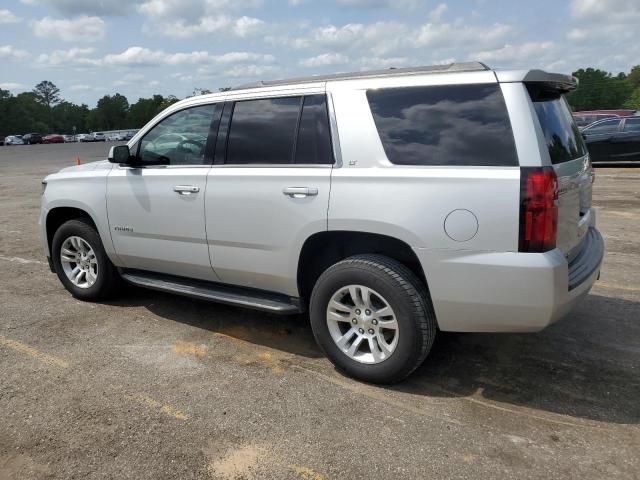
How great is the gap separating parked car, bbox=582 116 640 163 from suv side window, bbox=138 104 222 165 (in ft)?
45.2

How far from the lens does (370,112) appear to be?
352cm

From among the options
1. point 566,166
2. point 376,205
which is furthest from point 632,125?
point 376,205

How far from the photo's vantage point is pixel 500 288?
10.1 feet

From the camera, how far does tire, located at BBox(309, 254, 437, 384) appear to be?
3324 mm

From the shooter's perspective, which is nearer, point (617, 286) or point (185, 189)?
point (185, 189)

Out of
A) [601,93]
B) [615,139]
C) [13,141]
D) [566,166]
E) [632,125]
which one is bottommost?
[13,141]

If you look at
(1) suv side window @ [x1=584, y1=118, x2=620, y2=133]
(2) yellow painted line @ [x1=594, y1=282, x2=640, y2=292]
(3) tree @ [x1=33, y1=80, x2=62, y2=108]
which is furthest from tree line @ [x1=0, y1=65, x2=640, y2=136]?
(2) yellow painted line @ [x1=594, y1=282, x2=640, y2=292]

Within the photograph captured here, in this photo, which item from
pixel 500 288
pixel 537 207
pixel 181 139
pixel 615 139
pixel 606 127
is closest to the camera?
pixel 537 207

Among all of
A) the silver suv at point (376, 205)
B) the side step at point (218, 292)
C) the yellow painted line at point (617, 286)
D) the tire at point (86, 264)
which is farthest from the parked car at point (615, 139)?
the tire at point (86, 264)

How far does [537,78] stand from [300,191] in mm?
1574

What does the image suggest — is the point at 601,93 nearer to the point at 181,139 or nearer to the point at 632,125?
the point at 632,125

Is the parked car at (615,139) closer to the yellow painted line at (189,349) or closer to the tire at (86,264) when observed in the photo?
the tire at (86,264)

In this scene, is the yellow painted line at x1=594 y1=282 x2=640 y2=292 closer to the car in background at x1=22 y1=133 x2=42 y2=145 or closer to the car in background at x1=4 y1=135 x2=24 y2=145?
the car in background at x1=4 y1=135 x2=24 y2=145

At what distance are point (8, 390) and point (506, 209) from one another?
130 inches
